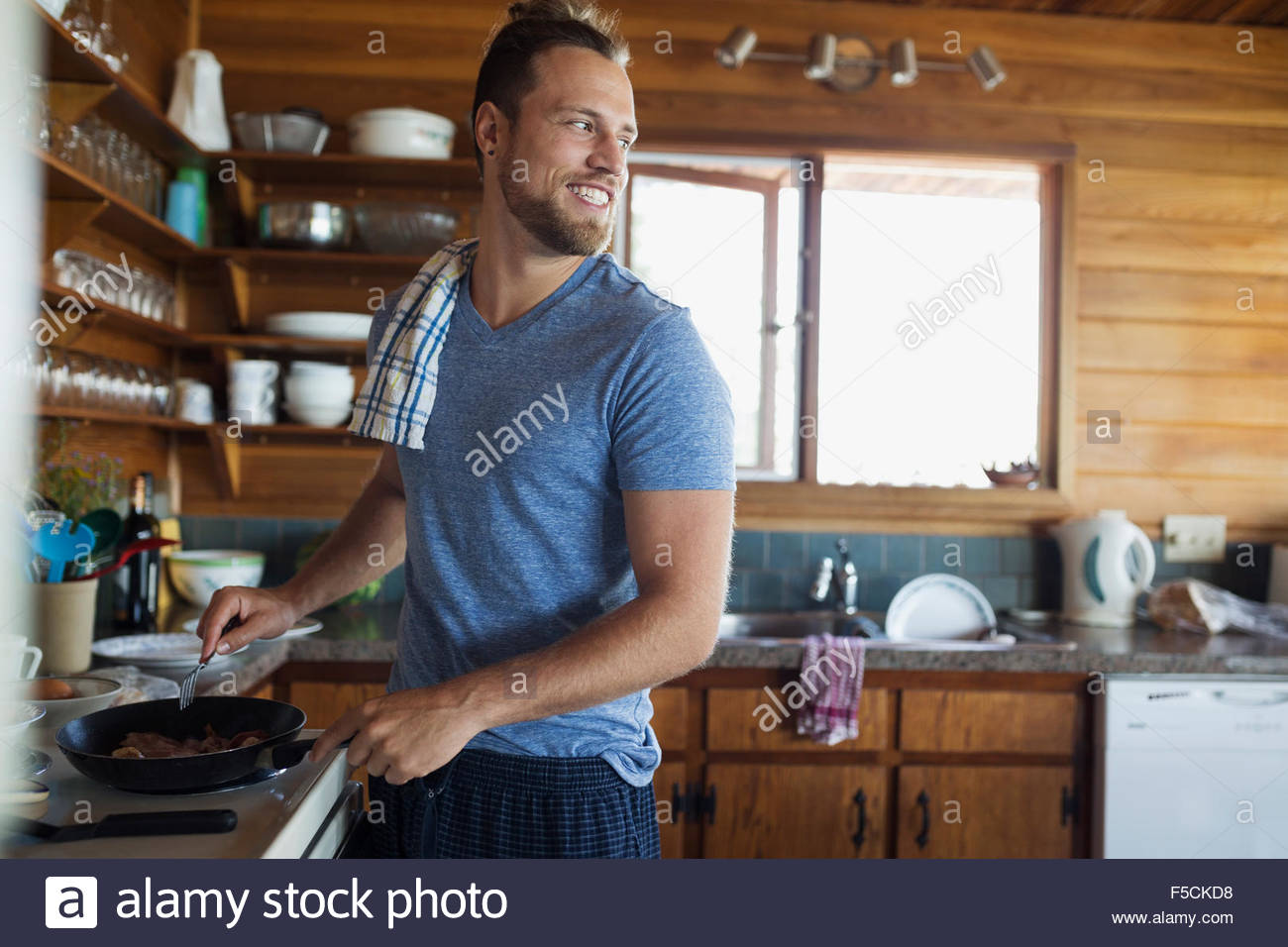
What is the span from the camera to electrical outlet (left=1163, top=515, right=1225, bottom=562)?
2824mm

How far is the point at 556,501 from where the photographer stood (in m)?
1.11

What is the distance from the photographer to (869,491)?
2781mm

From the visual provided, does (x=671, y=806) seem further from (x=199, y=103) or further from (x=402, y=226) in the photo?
(x=199, y=103)

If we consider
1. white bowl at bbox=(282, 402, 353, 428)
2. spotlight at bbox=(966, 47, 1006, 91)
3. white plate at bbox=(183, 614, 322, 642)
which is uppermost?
spotlight at bbox=(966, 47, 1006, 91)

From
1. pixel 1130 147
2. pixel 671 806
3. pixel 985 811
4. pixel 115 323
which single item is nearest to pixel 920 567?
pixel 985 811

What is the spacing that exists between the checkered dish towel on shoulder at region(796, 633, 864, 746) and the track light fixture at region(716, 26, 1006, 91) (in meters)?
1.45

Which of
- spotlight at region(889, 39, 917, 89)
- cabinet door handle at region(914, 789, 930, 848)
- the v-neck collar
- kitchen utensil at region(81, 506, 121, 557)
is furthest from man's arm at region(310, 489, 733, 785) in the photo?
spotlight at region(889, 39, 917, 89)

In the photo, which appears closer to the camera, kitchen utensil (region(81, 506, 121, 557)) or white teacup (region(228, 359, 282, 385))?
kitchen utensil (region(81, 506, 121, 557))

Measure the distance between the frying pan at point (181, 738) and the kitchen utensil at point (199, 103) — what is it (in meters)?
1.78

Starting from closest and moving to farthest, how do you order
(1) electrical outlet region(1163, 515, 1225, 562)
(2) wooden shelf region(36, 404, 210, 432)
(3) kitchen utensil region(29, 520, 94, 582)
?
1. (3) kitchen utensil region(29, 520, 94, 582)
2. (2) wooden shelf region(36, 404, 210, 432)
3. (1) electrical outlet region(1163, 515, 1225, 562)

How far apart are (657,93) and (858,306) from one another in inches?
30.9

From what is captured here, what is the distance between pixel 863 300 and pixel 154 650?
1.95m

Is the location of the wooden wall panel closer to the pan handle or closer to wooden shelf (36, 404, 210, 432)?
wooden shelf (36, 404, 210, 432)
